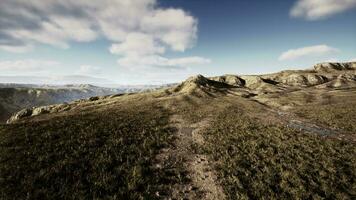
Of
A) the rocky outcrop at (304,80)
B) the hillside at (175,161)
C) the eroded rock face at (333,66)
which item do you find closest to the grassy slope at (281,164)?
the hillside at (175,161)

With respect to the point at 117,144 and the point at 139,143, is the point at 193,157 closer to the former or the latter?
the point at 139,143

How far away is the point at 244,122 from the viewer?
102ft

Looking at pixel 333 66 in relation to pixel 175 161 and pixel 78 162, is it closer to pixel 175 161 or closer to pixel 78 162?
pixel 175 161

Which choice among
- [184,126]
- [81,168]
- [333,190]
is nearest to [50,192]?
[81,168]

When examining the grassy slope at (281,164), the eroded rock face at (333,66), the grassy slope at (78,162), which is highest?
the eroded rock face at (333,66)

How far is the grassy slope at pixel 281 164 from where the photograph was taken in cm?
1244

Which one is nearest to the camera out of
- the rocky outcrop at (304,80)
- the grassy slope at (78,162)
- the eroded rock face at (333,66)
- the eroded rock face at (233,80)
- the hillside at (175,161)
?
the grassy slope at (78,162)

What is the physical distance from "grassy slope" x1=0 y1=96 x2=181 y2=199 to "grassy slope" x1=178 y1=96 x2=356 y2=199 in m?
5.30

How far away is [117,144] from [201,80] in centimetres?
8042

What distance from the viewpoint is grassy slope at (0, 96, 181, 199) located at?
11945 mm

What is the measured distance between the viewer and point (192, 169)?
15672mm

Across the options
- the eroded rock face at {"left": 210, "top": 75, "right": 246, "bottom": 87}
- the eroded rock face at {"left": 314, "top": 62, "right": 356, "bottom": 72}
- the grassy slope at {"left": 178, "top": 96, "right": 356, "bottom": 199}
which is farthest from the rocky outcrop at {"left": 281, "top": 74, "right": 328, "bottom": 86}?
the grassy slope at {"left": 178, "top": 96, "right": 356, "bottom": 199}

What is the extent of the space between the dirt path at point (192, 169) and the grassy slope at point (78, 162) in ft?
4.17

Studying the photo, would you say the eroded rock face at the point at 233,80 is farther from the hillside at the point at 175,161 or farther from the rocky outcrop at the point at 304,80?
the hillside at the point at 175,161
